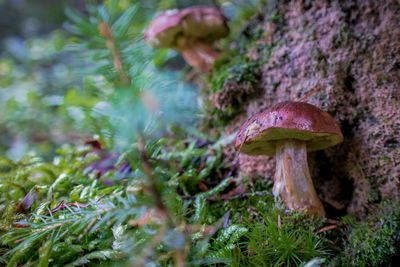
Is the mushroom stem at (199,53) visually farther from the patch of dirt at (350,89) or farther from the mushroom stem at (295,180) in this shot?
the mushroom stem at (295,180)

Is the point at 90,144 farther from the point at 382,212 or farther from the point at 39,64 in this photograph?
the point at 39,64

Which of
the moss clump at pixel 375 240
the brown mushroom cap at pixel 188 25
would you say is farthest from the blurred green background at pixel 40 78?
the moss clump at pixel 375 240

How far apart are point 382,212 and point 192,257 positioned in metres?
1.05

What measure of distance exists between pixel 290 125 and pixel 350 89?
2.30ft

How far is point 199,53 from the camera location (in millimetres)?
2457

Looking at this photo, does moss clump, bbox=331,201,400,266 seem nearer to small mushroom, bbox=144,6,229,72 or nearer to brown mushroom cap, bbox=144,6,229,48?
small mushroom, bbox=144,6,229,72

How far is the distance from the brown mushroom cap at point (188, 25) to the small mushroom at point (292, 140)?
4.56ft

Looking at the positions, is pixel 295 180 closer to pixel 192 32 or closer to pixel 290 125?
pixel 290 125

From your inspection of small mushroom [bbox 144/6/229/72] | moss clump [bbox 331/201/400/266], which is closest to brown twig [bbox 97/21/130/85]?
moss clump [bbox 331/201/400/266]

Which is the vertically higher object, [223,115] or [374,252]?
[223,115]

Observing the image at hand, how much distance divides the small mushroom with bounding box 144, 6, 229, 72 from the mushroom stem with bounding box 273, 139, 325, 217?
1.25 m

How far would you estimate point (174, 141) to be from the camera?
2.15m

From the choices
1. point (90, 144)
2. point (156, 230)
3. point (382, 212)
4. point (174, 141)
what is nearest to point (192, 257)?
point (156, 230)

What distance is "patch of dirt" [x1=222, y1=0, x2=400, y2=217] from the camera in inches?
53.0
